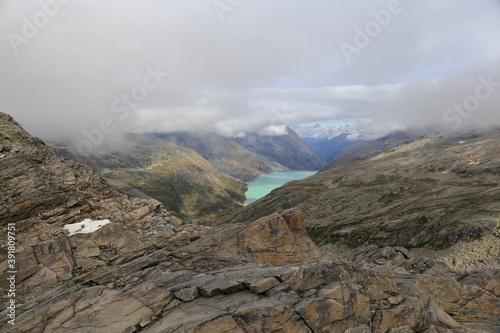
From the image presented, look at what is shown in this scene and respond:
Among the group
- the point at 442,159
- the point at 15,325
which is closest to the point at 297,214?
the point at 15,325

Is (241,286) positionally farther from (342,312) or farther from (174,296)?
(342,312)

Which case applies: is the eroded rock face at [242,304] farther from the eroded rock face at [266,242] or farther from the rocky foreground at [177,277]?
the eroded rock face at [266,242]

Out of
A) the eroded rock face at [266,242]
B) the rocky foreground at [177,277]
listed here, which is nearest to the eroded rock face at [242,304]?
the rocky foreground at [177,277]

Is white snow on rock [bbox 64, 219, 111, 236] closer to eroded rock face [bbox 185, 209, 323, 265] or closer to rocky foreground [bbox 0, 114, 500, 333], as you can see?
rocky foreground [bbox 0, 114, 500, 333]

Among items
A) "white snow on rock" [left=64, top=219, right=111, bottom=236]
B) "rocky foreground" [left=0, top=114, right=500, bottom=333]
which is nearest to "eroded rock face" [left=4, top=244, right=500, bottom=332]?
"rocky foreground" [left=0, top=114, right=500, bottom=333]

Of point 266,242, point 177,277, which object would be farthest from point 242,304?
point 266,242
